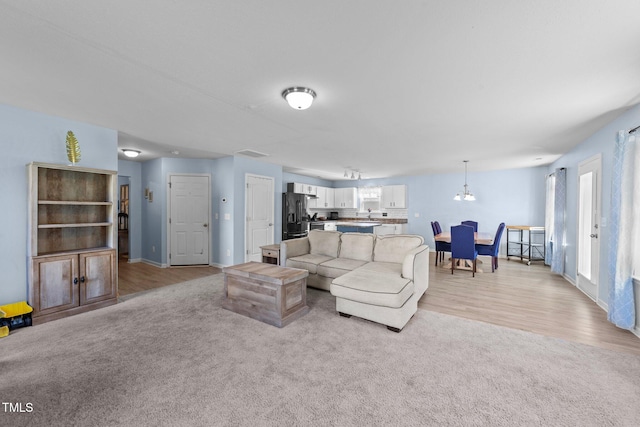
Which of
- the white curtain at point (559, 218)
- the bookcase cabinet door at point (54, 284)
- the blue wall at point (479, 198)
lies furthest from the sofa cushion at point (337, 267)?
the blue wall at point (479, 198)

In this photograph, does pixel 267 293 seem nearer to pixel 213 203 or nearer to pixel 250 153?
pixel 250 153

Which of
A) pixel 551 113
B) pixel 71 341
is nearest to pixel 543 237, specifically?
pixel 551 113

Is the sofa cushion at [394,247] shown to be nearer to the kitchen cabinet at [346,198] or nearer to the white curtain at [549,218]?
the white curtain at [549,218]

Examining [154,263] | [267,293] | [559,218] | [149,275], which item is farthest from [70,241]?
[559,218]

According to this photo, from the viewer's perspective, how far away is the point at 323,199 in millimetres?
9281

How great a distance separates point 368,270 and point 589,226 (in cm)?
378

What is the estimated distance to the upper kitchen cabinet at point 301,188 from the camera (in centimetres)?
771

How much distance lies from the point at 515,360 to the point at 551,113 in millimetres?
2716

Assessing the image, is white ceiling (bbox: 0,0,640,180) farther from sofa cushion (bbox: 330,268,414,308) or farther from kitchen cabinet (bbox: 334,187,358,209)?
kitchen cabinet (bbox: 334,187,358,209)

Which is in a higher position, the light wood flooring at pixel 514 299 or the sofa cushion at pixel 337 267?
the sofa cushion at pixel 337 267

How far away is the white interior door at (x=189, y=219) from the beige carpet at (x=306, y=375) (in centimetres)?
288

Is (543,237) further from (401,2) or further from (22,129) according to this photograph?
(22,129)

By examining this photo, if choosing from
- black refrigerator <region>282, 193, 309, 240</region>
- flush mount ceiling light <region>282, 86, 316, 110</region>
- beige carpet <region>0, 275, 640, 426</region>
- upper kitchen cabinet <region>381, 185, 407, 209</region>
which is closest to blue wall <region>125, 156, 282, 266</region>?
black refrigerator <region>282, 193, 309, 240</region>

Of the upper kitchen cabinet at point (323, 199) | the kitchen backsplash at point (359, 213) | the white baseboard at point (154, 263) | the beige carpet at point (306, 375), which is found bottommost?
the beige carpet at point (306, 375)
